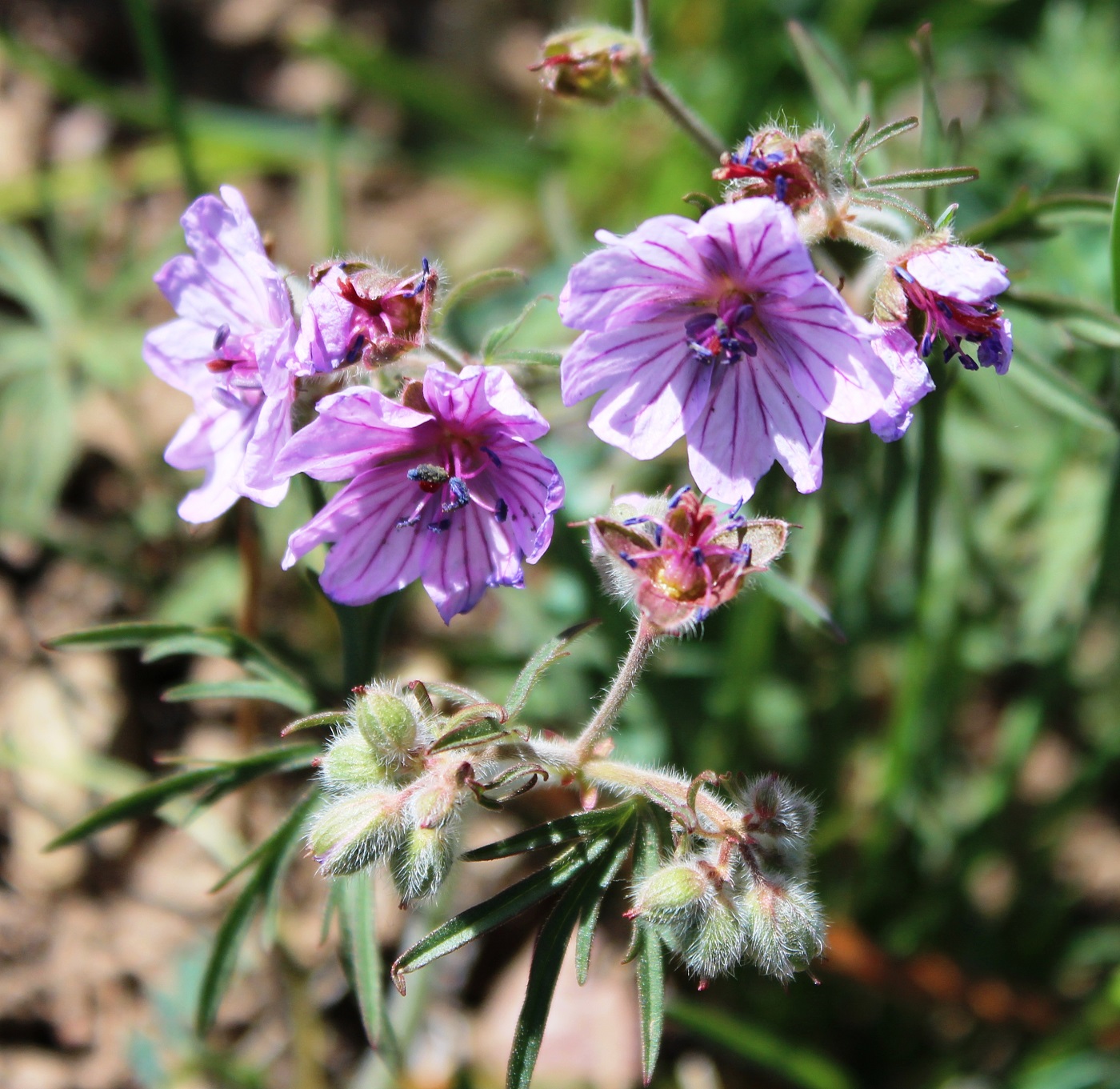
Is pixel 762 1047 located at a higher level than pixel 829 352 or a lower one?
lower

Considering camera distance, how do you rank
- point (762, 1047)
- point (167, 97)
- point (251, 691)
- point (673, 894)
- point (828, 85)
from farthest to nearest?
point (167, 97), point (762, 1047), point (828, 85), point (251, 691), point (673, 894)

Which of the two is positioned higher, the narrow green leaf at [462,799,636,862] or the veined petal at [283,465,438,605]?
the veined petal at [283,465,438,605]

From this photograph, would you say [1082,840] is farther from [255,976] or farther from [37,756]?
[37,756]

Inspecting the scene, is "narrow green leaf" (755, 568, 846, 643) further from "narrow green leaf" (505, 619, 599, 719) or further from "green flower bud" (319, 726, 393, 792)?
"green flower bud" (319, 726, 393, 792)

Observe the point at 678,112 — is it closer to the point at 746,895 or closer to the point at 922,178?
the point at 922,178

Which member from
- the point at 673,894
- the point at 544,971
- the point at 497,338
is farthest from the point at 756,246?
the point at 544,971

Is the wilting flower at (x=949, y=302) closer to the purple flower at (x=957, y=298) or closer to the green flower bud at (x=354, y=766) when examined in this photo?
the purple flower at (x=957, y=298)

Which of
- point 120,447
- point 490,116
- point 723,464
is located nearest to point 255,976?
point 120,447

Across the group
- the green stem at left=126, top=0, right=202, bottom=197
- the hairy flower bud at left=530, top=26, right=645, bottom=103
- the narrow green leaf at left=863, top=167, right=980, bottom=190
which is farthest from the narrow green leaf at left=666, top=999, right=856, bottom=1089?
the green stem at left=126, top=0, right=202, bottom=197
